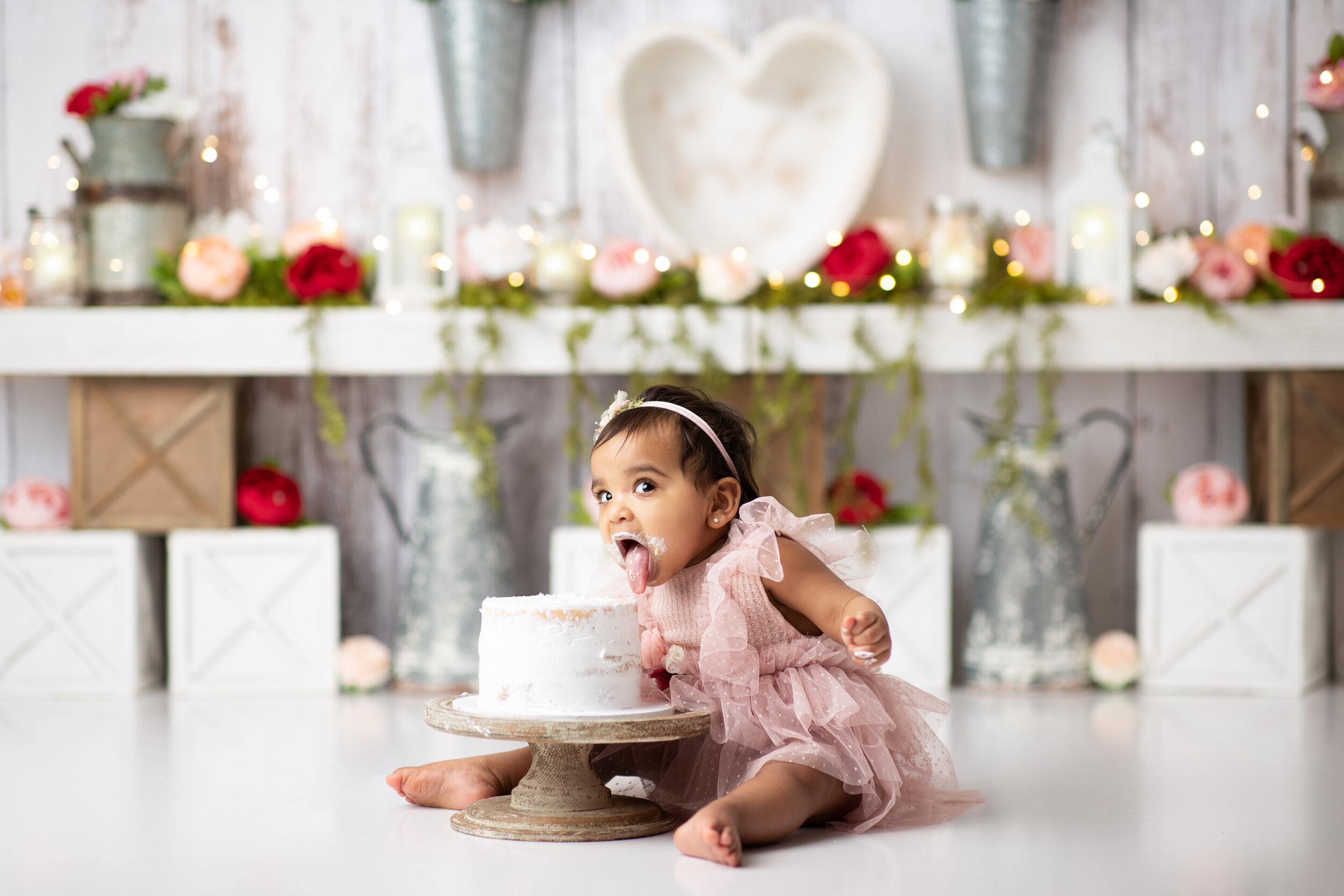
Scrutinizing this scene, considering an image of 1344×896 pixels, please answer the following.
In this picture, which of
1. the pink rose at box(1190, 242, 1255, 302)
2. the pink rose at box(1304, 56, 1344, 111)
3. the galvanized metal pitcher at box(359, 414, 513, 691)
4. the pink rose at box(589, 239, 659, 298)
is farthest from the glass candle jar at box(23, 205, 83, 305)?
the pink rose at box(1304, 56, 1344, 111)

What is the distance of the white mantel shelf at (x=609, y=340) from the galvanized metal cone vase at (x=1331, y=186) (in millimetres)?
264

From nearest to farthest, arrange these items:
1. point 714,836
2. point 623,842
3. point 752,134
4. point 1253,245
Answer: point 714,836, point 623,842, point 1253,245, point 752,134

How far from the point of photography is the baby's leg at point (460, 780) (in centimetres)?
175

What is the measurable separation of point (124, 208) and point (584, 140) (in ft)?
3.43

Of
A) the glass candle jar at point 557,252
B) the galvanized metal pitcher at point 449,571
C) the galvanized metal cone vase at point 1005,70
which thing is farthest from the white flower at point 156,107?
the galvanized metal cone vase at point 1005,70

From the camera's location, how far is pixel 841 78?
123 inches

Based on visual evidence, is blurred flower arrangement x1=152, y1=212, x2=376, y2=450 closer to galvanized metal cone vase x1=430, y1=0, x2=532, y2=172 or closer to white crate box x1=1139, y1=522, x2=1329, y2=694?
galvanized metal cone vase x1=430, y1=0, x2=532, y2=172

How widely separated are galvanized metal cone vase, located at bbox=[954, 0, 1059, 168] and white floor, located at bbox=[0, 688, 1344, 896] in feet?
4.27

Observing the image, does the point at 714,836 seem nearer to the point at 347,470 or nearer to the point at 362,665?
the point at 362,665

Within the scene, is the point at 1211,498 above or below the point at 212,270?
below

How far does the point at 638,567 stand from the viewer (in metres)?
1.70

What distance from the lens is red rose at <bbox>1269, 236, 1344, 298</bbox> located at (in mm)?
2816

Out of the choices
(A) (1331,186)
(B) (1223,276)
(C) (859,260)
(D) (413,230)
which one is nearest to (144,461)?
(D) (413,230)

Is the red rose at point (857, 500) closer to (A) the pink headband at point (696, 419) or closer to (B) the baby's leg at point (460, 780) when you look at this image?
(A) the pink headband at point (696, 419)
